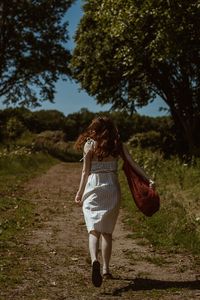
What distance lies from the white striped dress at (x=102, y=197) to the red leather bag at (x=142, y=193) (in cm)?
23

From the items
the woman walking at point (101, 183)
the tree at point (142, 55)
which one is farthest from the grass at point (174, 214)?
the tree at point (142, 55)

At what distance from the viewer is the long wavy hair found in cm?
798

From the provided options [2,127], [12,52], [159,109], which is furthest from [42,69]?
[159,109]

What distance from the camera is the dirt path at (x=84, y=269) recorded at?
7328mm

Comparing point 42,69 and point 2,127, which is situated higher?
point 42,69

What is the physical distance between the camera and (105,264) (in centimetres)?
812

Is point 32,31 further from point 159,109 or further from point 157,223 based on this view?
point 157,223

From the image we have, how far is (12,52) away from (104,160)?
35.0 metres

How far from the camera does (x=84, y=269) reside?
8.86 meters

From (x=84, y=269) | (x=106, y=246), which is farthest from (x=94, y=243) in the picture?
(x=84, y=269)

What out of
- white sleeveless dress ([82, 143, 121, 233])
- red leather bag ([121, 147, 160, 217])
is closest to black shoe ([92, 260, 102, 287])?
white sleeveless dress ([82, 143, 121, 233])

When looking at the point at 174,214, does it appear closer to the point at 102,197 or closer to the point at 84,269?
the point at 84,269

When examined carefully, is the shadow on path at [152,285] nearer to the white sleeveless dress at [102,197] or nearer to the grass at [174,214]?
the white sleeveless dress at [102,197]

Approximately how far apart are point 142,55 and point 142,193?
18.7 metres
